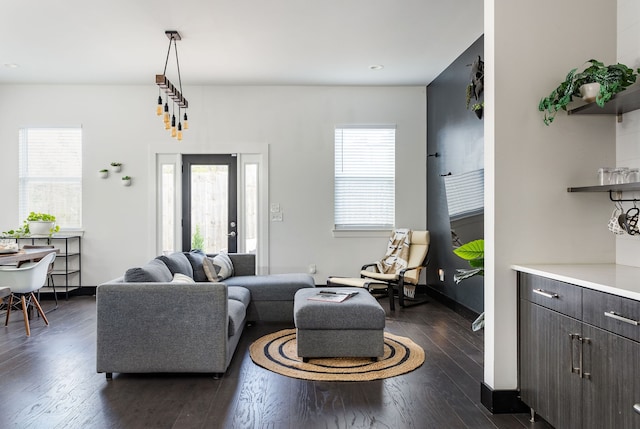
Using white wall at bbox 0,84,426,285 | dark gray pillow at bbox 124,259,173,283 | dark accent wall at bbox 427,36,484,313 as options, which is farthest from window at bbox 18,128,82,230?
dark accent wall at bbox 427,36,484,313

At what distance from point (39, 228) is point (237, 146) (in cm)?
279

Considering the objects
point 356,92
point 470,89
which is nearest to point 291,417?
point 470,89

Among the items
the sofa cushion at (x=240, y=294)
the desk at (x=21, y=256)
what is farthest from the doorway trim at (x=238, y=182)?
the sofa cushion at (x=240, y=294)

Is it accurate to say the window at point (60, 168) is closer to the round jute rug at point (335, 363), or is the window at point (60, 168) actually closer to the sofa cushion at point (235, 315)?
the sofa cushion at point (235, 315)

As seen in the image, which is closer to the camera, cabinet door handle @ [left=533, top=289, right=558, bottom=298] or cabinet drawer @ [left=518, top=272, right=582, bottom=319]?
cabinet drawer @ [left=518, top=272, right=582, bottom=319]

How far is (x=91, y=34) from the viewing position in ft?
14.6

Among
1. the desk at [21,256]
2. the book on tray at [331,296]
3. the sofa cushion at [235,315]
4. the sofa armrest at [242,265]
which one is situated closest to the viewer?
the sofa cushion at [235,315]

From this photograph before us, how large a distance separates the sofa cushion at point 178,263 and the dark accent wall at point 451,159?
2763mm

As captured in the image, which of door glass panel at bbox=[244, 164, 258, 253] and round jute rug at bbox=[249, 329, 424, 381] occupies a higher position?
door glass panel at bbox=[244, 164, 258, 253]

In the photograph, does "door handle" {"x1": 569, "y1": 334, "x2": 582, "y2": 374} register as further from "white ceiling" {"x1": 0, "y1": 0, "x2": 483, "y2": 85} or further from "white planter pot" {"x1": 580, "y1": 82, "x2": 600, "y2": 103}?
"white ceiling" {"x1": 0, "y1": 0, "x2": 483, "y2": 85}

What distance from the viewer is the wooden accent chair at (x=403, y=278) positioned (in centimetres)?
536

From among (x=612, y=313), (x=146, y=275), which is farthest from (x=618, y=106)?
(x=146, y=275)

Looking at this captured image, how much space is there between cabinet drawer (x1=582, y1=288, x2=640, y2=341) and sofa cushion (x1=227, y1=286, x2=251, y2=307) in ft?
9.16

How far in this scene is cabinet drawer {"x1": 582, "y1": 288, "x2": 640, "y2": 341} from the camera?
166 cm
